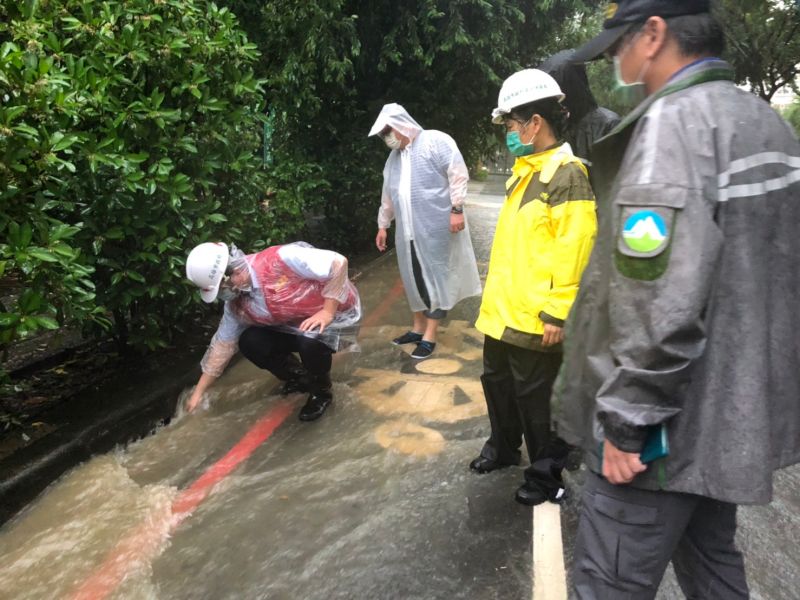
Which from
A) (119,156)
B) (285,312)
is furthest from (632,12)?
(285,312)

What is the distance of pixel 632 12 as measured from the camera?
1.46 meters

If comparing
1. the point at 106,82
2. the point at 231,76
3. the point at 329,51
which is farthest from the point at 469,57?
the point at 106,82

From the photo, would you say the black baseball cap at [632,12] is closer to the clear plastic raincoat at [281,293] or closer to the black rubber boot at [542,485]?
the black rubber boot at [542,485]

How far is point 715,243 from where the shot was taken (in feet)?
4.14

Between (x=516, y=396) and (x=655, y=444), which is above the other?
(x=655, y=444)

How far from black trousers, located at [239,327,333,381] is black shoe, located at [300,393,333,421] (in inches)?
5.8

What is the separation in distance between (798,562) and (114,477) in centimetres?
308

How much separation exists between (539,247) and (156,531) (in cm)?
204

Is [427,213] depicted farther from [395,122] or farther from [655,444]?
[655,444]

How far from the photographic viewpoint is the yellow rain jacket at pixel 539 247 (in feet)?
8.00

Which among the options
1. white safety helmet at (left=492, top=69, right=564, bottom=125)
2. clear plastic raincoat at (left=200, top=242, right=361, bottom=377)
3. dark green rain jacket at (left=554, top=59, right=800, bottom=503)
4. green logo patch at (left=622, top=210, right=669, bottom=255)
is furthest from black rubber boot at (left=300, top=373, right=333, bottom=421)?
green logo patch at (left=622, top=210, right=669, bottom=255)

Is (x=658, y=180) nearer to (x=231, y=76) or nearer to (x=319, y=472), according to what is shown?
(x=319, y=472)

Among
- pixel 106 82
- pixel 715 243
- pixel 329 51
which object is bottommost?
pixel 715 243

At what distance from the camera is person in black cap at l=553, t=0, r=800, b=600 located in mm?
1281
